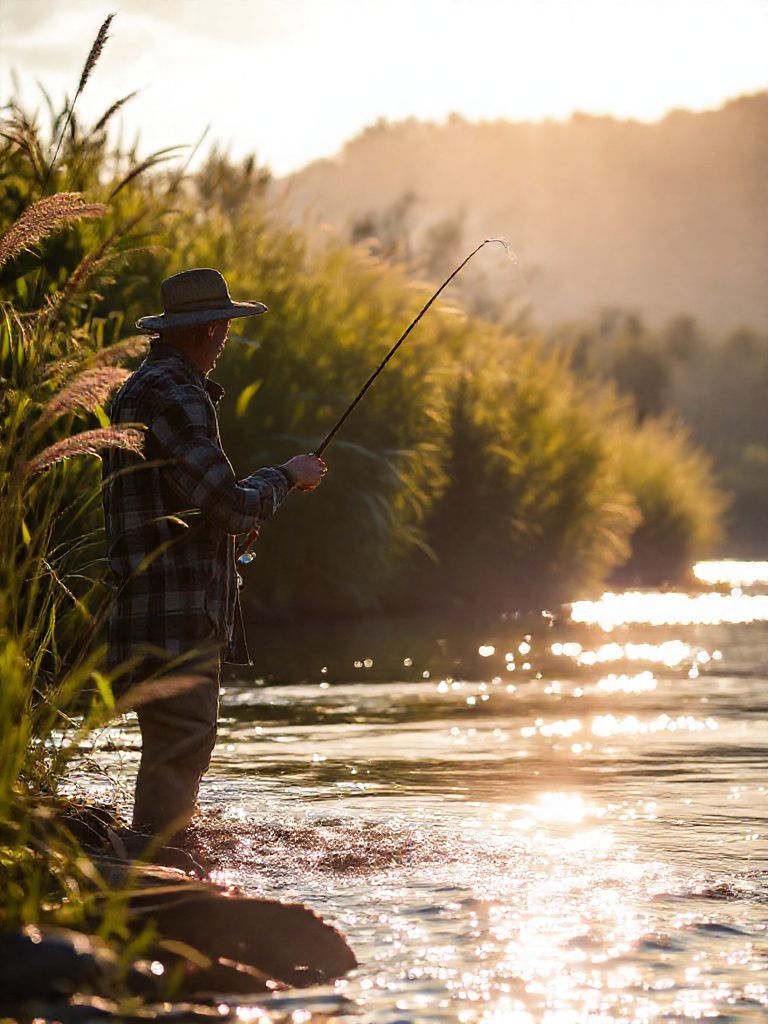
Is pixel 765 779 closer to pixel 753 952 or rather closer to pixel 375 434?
pixel 753 952

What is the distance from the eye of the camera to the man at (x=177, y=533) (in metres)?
5.88

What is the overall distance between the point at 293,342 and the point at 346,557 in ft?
6.10

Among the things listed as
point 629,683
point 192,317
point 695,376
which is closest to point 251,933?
point 192,317

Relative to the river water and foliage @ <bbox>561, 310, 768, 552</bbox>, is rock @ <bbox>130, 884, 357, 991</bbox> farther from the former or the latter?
foliage @ <bbox>561, 310, 768, 552</bbox>

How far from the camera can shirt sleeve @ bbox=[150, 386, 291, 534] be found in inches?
230

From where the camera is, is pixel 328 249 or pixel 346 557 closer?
pixel 346 557

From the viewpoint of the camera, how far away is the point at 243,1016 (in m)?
4.29

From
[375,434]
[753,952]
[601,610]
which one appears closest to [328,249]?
[375,434]

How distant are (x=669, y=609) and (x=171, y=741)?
14766 mm

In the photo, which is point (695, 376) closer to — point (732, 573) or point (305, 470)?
point (732, 573)

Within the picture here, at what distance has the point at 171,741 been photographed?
19.8ft

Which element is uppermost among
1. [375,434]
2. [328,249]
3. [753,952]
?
[328,249]

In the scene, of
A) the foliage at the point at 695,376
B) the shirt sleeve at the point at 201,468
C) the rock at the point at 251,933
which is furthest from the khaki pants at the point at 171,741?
the foliage at the point at 695,376

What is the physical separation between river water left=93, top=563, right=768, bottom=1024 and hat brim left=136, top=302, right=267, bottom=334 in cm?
174
